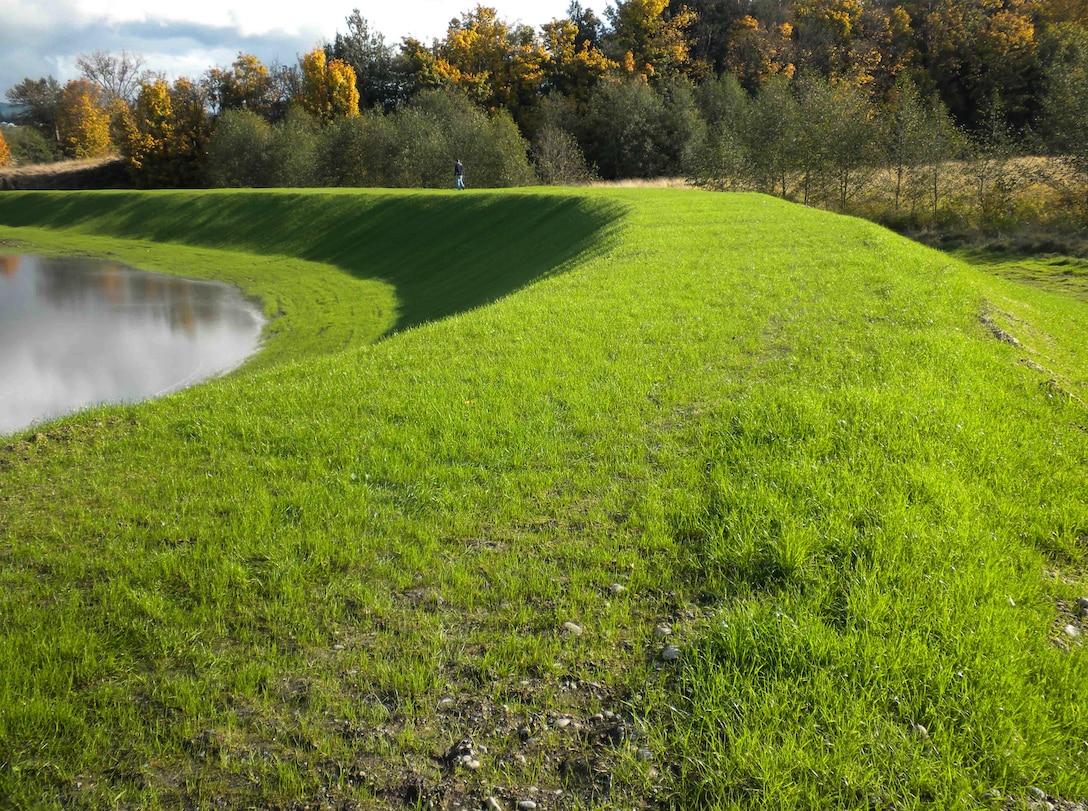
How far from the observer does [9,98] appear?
106 meters

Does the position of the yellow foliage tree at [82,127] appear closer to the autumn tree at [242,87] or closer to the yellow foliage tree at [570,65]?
the autumn tree at [242,87]

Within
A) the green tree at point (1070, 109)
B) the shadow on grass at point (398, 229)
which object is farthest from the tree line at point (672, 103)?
the shadow on grass at point (398, 229)

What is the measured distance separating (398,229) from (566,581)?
36.3 m

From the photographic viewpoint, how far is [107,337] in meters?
23.8

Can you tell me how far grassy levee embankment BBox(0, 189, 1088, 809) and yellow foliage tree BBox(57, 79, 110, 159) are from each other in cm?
10420

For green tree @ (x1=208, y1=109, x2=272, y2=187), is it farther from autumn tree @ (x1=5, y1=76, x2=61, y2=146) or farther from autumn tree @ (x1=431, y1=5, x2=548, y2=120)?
autumn tree @ (x1=5, y1=76, x2=61, y2=146)

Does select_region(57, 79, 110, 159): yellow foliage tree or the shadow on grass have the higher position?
select_region(57, 79, 110, 159): yellow foliage tree

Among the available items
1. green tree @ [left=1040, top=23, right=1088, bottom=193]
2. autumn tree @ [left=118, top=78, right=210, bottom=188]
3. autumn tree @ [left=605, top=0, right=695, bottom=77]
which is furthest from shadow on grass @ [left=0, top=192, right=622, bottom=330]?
autumn tree @ [left=605, top=0, right=695, bottom=77]

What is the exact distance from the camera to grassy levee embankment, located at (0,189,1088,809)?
3590mm

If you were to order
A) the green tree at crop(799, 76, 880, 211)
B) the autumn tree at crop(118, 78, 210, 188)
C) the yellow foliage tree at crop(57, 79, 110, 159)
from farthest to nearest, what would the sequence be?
the yellow foliage tree at crop(57, 79, 110, 159) → the autumn tree at crop(118, 78, 210, 188) → the green tree at crop(799, 76, 880, 211)

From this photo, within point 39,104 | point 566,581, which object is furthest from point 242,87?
point 566,581

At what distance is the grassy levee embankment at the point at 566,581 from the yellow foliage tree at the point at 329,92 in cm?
7121

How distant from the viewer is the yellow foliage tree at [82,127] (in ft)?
306

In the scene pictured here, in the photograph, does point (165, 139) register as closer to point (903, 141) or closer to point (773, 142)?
point (773, 142)
